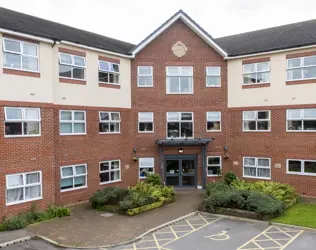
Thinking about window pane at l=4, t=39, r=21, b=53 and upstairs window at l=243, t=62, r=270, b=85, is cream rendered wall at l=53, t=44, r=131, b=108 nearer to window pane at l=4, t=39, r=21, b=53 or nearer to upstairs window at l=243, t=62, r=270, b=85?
window pane at l=4, t=39, r=21, b=53

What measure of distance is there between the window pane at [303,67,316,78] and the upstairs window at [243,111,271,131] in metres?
2.87

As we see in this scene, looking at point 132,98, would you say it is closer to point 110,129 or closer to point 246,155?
point 110,129

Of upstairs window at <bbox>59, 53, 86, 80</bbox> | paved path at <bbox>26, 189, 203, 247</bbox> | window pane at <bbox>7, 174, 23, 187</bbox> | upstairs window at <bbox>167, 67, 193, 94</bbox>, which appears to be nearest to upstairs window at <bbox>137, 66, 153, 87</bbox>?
upstairs window at <bbox>167, 67, 193, 94</bbox>

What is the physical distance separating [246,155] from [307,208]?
16.8ft

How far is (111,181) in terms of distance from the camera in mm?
17984

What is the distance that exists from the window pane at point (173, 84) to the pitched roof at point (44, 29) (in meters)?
3.12

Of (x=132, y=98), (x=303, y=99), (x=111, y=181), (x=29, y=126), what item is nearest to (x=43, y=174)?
(x=29, y=126)

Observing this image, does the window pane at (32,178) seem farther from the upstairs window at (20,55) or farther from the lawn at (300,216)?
the lawn at (300,216)

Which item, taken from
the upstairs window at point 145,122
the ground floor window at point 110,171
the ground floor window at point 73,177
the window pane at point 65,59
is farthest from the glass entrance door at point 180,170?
the window pane at point 65,59

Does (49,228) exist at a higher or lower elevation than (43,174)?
lower

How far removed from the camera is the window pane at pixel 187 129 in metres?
19.6

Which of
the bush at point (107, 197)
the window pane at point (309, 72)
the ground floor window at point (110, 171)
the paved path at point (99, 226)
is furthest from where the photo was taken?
the ground floor window at point (110, 171)

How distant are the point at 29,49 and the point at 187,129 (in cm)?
1011

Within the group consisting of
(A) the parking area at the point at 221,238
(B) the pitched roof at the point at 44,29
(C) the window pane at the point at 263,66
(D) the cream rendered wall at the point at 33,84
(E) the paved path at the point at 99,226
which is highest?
(B) the pitched roof at the point at 44,29
